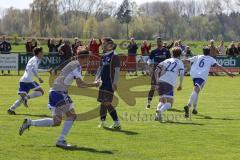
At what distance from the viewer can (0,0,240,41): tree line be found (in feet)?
348

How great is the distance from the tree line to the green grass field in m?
77.0

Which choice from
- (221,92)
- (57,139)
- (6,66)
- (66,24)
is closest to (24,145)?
(57,139)

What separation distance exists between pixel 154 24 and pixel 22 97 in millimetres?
106329

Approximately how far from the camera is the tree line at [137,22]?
348ft

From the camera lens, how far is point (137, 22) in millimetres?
114688

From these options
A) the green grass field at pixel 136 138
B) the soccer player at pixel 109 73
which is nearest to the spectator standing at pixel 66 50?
the green grass field at pixel 136 138

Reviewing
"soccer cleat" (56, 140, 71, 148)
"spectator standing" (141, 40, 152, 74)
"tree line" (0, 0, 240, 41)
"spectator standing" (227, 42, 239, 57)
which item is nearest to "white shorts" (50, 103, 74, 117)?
"soccer cleat" (56, 140, 71, 148)

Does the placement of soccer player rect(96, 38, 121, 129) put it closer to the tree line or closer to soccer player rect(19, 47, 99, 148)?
soccer player rect(19, 47, 99, 148)

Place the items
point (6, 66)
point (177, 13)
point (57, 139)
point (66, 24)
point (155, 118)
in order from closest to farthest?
point (57, 139) → point (155, 118) → point (6, 66) → point (66, 24) → point (177, 13)

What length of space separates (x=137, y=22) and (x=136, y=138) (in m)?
104

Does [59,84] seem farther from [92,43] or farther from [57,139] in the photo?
[92,43]

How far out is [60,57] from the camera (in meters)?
33.5

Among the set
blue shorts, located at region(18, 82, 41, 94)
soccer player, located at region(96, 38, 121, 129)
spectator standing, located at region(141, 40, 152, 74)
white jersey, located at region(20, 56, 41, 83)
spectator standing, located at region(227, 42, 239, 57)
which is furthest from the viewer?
spectator standing, located at region(227, 42, 239, 57)

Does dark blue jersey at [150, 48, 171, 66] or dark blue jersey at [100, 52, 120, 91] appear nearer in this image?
dark blue jersey at [100, 52, 120, 91]
